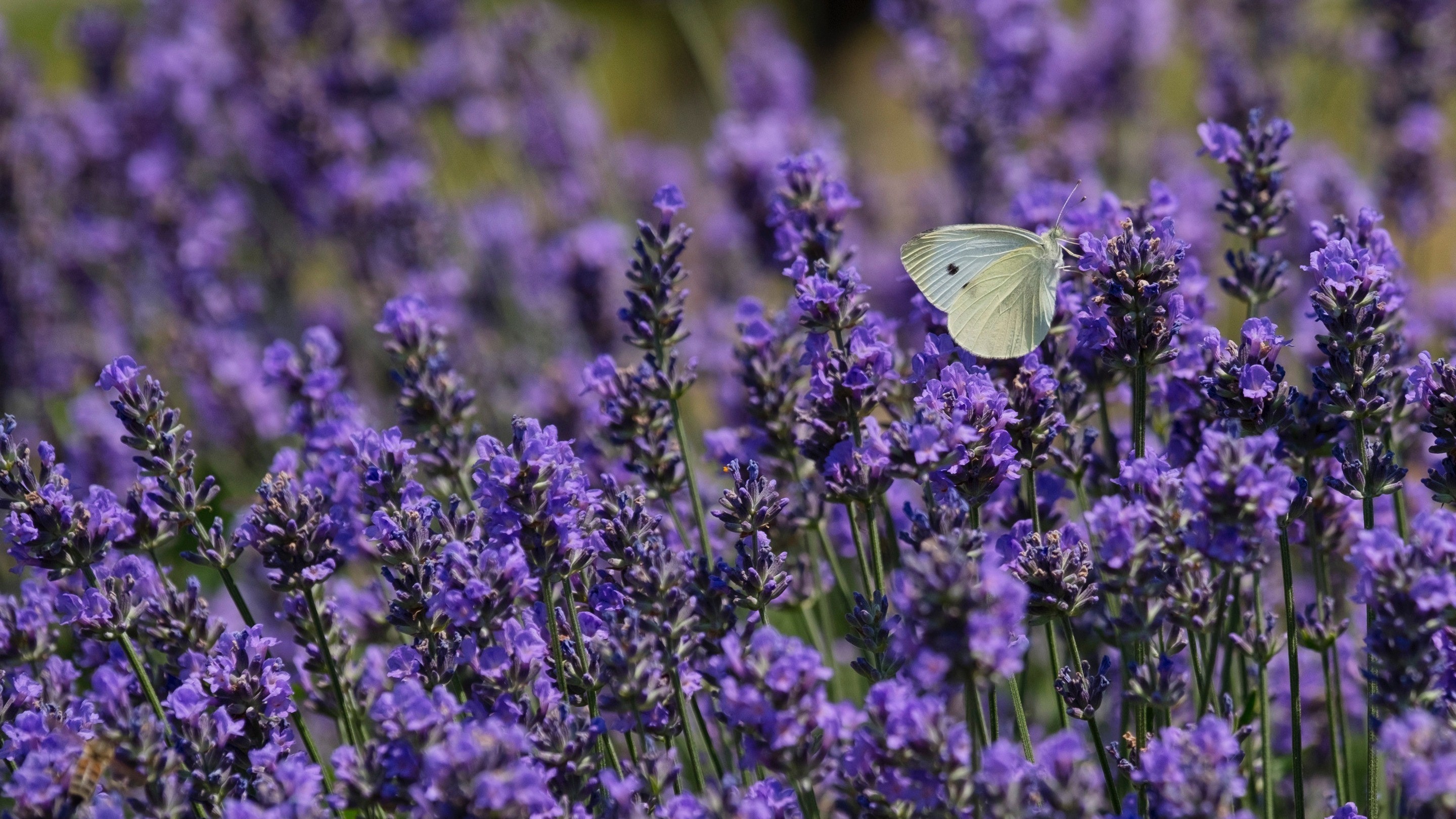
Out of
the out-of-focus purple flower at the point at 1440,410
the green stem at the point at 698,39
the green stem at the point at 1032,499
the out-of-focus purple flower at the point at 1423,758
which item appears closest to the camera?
the out-of-focus purple flower at the point at 1423,758

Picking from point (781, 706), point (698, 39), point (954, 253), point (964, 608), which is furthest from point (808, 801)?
point (698, 39)

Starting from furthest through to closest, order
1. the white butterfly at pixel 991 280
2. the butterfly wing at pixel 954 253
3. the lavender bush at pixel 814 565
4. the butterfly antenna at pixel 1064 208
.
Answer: the butterfly antenna at pixel 1064 208 < the butterfly wing at pixel 954 253 < the white butterfly at pixel 991 280 < the lavender bush at pixel 814 565

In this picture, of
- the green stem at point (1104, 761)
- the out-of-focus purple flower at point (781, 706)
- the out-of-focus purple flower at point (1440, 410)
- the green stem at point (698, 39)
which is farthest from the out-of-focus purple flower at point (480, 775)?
the green stem at point (698, 39)

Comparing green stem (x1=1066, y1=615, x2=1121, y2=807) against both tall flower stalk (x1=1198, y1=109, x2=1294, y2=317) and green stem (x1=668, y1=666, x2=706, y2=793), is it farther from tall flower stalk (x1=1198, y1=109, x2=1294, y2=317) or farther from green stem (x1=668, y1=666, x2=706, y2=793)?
tall flower stalk (x1=1198, y1=109, x2=1294, y2=317)

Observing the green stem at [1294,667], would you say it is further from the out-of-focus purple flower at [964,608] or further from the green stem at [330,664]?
the green stem at [330,664]

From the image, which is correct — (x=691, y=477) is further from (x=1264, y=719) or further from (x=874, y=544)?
(x=1264, y=719)

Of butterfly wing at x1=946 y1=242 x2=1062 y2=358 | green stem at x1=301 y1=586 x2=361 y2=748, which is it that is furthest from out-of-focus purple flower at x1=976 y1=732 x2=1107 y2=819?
green stem at x1=301 y1=586 x2=361 y2=748

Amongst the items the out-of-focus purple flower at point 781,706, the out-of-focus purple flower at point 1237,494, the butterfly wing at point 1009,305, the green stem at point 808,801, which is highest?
the butterfly wing at point 1009,305
